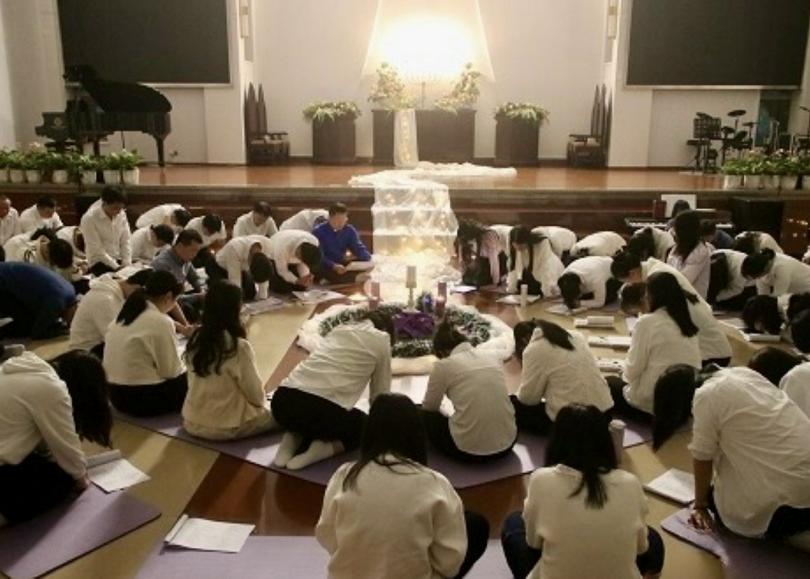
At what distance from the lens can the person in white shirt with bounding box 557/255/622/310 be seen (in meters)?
6.02

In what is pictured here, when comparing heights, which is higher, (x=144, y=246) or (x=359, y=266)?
(x=144, y=246)

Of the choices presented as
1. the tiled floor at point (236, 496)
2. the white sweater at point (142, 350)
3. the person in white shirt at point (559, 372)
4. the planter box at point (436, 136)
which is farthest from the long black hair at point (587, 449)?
the planter box at point (436, 136)

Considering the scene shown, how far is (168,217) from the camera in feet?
25.0

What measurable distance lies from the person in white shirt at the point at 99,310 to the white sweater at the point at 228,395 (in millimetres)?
859

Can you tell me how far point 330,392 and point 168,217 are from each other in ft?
15.4

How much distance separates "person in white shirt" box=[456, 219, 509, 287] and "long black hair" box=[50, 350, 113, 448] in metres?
4.12

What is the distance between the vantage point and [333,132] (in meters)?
12.5

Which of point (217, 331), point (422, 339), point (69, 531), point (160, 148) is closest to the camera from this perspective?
point (69, 531)

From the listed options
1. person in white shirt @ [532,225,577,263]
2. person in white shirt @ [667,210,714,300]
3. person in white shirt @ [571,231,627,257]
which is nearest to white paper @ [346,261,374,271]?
person in white shirt @ [532,225,577,263]

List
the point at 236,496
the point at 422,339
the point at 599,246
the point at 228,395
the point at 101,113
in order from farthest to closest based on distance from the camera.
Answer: the point at 101,113 → the point at 599,246 → the point at 422,339 → the point at 228,395 → the point at 236,496

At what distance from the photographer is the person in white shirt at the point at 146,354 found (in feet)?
13.0

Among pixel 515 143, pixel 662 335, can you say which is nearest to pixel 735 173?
pixel 515 143

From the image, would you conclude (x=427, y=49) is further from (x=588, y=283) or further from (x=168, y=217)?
(x=588, y=283)

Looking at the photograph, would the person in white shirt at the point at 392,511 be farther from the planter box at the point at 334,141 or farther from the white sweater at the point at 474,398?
the planter box at the point at 334,141
